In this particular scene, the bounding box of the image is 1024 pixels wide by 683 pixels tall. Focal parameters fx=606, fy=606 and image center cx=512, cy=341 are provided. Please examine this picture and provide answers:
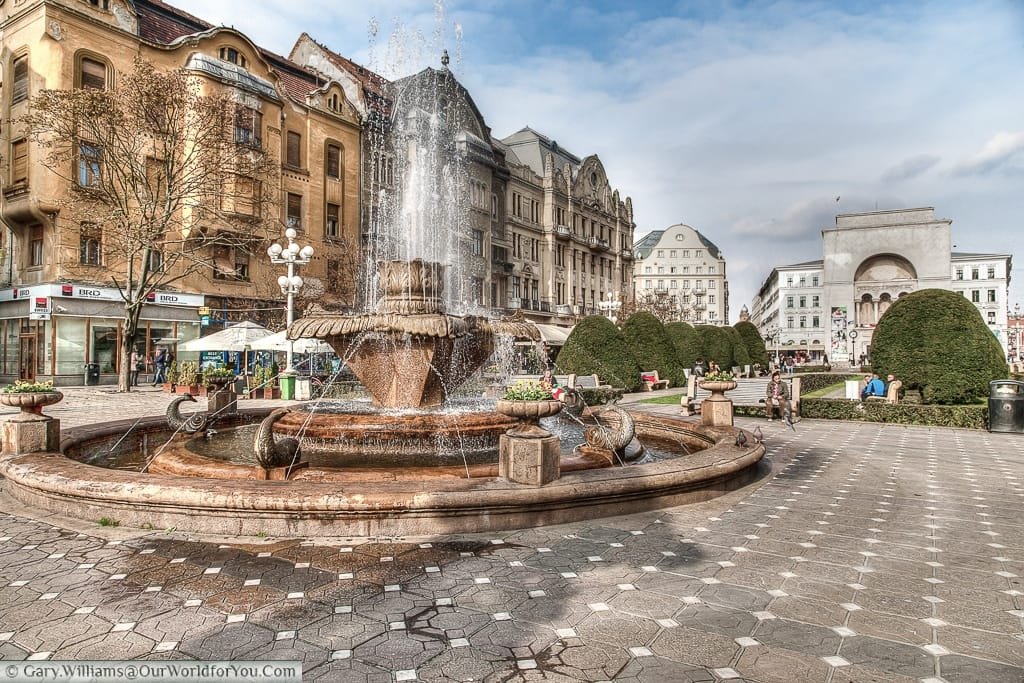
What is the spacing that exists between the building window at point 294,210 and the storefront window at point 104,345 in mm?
10438

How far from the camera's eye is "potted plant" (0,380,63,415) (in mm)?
7635

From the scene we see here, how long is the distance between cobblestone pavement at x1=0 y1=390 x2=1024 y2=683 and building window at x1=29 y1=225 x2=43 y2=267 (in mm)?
25206

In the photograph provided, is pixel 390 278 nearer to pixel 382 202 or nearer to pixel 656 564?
pixel 656 564

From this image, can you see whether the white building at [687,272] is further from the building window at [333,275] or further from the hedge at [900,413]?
the hedge at [900,413]

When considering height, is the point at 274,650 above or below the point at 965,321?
below

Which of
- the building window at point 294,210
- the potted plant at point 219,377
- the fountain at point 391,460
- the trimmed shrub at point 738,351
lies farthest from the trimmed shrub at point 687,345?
the potted plant at point 219,377

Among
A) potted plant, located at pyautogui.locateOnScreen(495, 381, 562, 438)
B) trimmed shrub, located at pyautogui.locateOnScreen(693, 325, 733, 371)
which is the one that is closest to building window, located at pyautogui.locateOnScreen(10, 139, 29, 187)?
potted plant, located at pyautogui.locateOnScreen(495, 381, 562, 438)

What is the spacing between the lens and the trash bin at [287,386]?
2106cm

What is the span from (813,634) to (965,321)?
18.3m

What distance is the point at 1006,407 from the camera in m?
14.0

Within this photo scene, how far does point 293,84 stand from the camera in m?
35.7

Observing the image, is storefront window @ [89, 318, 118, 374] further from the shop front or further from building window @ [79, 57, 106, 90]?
building window @ [79, 57, 106, 90]

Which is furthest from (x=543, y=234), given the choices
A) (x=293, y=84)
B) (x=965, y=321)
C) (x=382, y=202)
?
(x=965, y=321)

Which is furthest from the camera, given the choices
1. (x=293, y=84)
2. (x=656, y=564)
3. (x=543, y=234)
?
(x=543, y=234)
